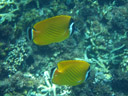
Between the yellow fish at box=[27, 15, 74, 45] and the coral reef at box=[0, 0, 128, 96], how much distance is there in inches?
64.5

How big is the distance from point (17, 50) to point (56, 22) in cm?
249

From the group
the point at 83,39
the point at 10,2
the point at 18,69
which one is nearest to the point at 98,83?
the point at 83,39

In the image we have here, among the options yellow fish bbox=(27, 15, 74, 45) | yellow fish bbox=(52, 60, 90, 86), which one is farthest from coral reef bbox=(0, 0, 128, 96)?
yellow fish bbox=(27, 15, 74, 45)

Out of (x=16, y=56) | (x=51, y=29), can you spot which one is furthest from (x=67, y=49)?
(x=51, y=29)

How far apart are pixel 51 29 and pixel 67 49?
1962 mm

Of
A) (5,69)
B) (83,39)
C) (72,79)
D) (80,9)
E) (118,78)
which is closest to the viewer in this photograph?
(72,79)

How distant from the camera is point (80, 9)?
4.60 meters

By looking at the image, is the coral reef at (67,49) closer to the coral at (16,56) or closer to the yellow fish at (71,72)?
the coral at (16,56)

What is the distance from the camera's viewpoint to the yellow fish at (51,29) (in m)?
1.83

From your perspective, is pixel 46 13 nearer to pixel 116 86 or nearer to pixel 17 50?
pixel 17 50

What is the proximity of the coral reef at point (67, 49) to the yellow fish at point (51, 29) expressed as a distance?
1639 mm

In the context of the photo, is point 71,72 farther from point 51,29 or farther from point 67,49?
point 67,49

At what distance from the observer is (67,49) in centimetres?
381

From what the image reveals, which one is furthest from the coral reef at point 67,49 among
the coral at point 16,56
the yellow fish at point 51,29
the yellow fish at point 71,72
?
the yellow fish at point 51,29
